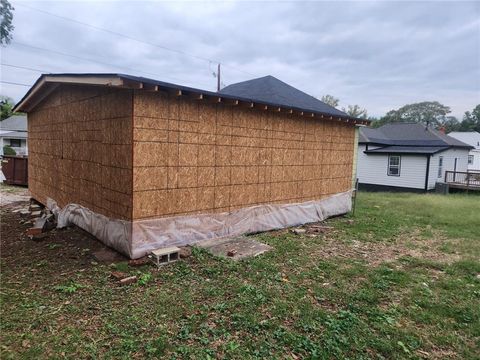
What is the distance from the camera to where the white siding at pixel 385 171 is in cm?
1855

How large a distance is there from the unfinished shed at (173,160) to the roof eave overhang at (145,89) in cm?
2

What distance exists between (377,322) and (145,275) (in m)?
3.19

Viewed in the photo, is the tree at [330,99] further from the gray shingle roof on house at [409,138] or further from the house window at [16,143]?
the house window at [16,143]

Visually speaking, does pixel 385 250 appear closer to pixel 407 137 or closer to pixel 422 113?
pixel 407 137

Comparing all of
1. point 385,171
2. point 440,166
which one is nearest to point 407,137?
point 440,166

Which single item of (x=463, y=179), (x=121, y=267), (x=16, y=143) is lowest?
(x=121, y=267)

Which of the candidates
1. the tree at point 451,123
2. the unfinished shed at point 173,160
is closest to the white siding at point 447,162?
the unfinished shed at point 173,160

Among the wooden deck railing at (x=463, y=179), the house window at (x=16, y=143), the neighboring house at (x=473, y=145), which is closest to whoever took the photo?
the wooden deck railing at (x=463, y=179)

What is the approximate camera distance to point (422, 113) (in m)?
60.1

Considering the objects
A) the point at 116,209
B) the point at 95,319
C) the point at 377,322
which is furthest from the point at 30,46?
the point at 377,322

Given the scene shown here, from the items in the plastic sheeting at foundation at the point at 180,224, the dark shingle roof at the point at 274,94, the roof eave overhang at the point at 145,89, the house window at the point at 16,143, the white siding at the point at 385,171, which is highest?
the dark shingle roof at the point at 274,94

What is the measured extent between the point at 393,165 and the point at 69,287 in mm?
19962

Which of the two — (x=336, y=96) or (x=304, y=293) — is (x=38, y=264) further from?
(x=336, y=96)

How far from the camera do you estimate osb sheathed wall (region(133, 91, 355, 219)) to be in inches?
208
